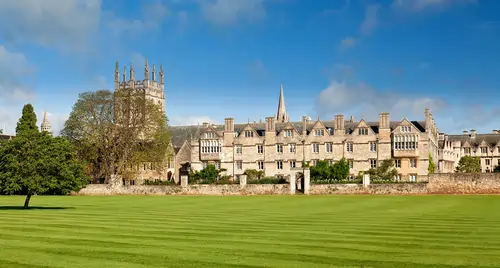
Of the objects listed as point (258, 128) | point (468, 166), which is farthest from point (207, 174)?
point (468, 166)

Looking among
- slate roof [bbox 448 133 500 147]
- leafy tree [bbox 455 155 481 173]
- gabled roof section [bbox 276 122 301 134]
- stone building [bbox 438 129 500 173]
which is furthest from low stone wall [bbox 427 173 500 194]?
slate roof [bbox 448 133 500 147]

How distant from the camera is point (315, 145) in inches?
3246

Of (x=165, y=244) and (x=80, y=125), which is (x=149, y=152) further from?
(x=165, y=244)

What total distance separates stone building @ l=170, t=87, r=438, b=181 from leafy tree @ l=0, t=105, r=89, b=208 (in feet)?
138

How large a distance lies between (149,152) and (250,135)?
1511 cm

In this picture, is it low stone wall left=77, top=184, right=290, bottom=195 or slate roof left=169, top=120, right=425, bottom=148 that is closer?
low stone wall left=77, top=184, right=290, bottom=195

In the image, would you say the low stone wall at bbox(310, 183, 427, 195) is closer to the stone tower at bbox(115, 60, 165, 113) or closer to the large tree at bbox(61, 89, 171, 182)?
the large tree at bbox(61, 89, 171, 182)

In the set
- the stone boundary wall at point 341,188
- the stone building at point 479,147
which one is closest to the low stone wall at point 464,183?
the stone boundary wall at point 341,188

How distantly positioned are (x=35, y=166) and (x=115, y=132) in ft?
119

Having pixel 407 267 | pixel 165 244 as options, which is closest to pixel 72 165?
pixel 165 244

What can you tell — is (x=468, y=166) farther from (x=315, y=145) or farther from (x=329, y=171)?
(x=329, y=171)

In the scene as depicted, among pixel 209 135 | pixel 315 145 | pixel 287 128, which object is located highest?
pixel 287 128

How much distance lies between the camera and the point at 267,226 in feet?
82.6

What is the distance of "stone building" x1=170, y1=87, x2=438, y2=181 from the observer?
7825 cm
